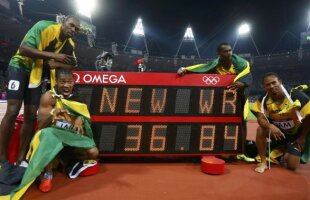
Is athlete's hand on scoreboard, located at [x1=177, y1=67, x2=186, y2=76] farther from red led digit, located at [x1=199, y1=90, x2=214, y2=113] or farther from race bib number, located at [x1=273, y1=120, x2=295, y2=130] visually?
race bib number, located at [x1=273, y1=120, x2=295, y2=130]

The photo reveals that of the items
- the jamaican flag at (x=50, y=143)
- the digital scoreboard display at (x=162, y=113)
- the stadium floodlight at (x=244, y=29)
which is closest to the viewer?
the jamaican flag at (x=50, y=143)

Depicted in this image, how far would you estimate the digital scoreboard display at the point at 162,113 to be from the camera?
2936mm

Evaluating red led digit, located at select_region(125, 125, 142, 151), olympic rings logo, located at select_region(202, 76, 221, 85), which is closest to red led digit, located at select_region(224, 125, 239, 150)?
olympic rings logo, located at select_region(202, 76, 221, 85)

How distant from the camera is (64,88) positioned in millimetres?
2590

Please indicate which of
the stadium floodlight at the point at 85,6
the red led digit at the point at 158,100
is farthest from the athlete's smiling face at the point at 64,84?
the stadium floodlight at the point at 85,6

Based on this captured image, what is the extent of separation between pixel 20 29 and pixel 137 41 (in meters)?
11.5

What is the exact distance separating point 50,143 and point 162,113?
134 centimetres

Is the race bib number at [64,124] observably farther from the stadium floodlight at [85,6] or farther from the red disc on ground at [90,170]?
the stadium floodlight at [85,6]

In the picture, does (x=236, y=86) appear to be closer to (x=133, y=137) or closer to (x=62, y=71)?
(x=133, y=137)

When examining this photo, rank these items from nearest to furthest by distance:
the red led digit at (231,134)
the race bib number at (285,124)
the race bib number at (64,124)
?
the race bib number at (64,124) → the race bib number at (285,124) → the red led digit at (231,134)

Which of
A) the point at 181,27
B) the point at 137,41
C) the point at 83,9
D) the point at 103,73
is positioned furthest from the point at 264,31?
the point at 103,73

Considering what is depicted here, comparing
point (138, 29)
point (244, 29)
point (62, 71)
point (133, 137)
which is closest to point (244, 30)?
point (244, 29)

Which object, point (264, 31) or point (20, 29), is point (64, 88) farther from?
point (264, 31)

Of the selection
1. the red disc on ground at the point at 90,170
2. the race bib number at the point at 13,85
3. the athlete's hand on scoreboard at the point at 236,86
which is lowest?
the red disc on ground at the point at 90,170
